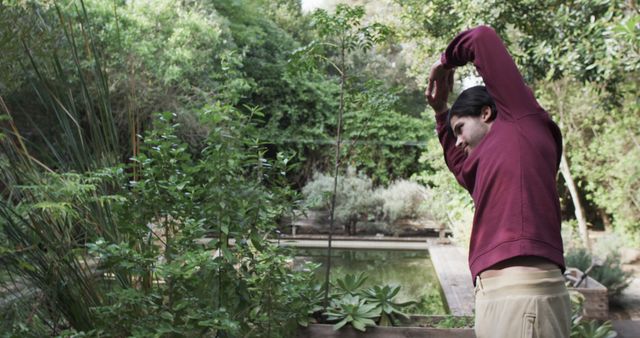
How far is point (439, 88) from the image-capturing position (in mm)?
1569

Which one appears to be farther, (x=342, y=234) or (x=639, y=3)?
(x=342, y=234)

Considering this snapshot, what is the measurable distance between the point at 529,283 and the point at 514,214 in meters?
0.14

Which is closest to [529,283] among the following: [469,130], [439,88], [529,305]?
[529,305]

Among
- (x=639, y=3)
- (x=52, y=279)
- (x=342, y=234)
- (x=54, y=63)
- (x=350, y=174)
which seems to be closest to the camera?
(x=52, y=279)

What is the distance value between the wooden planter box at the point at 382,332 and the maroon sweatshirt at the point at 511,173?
4.22ft

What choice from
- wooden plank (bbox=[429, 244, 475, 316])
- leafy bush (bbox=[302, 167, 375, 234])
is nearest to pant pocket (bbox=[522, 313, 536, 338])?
wooden plank (bbox=[429, 244, 475, 316])

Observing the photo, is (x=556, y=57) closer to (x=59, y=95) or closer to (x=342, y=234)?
(x=59, y=95)

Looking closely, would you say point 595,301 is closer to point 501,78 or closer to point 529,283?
point 529,283

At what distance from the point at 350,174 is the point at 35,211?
9.57 metres

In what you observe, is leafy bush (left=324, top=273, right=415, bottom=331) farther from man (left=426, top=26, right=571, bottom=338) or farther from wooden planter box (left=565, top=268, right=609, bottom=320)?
wooden planter box (left=565, top=268, right=609, bottom=320)

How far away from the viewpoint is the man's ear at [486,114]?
4.42 feet

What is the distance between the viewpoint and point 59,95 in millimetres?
1897

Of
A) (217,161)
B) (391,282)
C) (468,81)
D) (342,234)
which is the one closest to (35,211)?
(217,161)

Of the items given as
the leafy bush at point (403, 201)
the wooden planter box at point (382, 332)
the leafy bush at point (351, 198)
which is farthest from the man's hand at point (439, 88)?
the leafy bush at point (403, 201)
